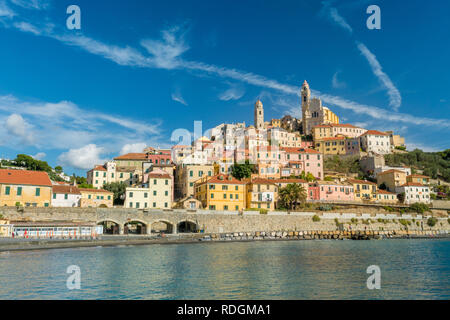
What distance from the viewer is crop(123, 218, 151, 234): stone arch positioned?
50.0m

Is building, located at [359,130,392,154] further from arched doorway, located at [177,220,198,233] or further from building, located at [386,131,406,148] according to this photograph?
arched doorway, located at [177,220,198,233]

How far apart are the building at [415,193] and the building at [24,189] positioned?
67865mm

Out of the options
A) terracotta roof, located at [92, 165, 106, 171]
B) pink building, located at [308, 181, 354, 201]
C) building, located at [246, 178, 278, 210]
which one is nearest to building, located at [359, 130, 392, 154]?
pink building, located at [308, 181, 354, 201]

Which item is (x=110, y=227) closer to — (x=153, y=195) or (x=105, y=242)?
(x=153, y=195)

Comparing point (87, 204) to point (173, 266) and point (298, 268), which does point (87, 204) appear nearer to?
point (173, 266)

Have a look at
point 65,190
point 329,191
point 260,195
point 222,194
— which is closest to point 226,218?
point 222,194

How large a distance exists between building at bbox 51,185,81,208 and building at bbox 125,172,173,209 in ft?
24.8

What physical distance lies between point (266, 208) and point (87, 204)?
95.1ft

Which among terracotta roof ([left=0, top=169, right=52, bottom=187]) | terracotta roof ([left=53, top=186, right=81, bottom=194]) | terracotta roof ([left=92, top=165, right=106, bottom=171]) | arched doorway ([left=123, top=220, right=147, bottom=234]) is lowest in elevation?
arched doorway ([left=123, top=220, right=147, bottom=234])

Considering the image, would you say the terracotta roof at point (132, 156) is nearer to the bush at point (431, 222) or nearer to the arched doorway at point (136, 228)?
the arched doorway at point (136, 228)

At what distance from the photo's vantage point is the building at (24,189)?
46219mm

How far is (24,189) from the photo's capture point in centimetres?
4753

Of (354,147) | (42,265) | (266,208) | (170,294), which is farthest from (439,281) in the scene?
(354,147)

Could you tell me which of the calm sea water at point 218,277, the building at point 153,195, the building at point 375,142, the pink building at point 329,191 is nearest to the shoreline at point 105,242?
the calm sea water at point 218,277
